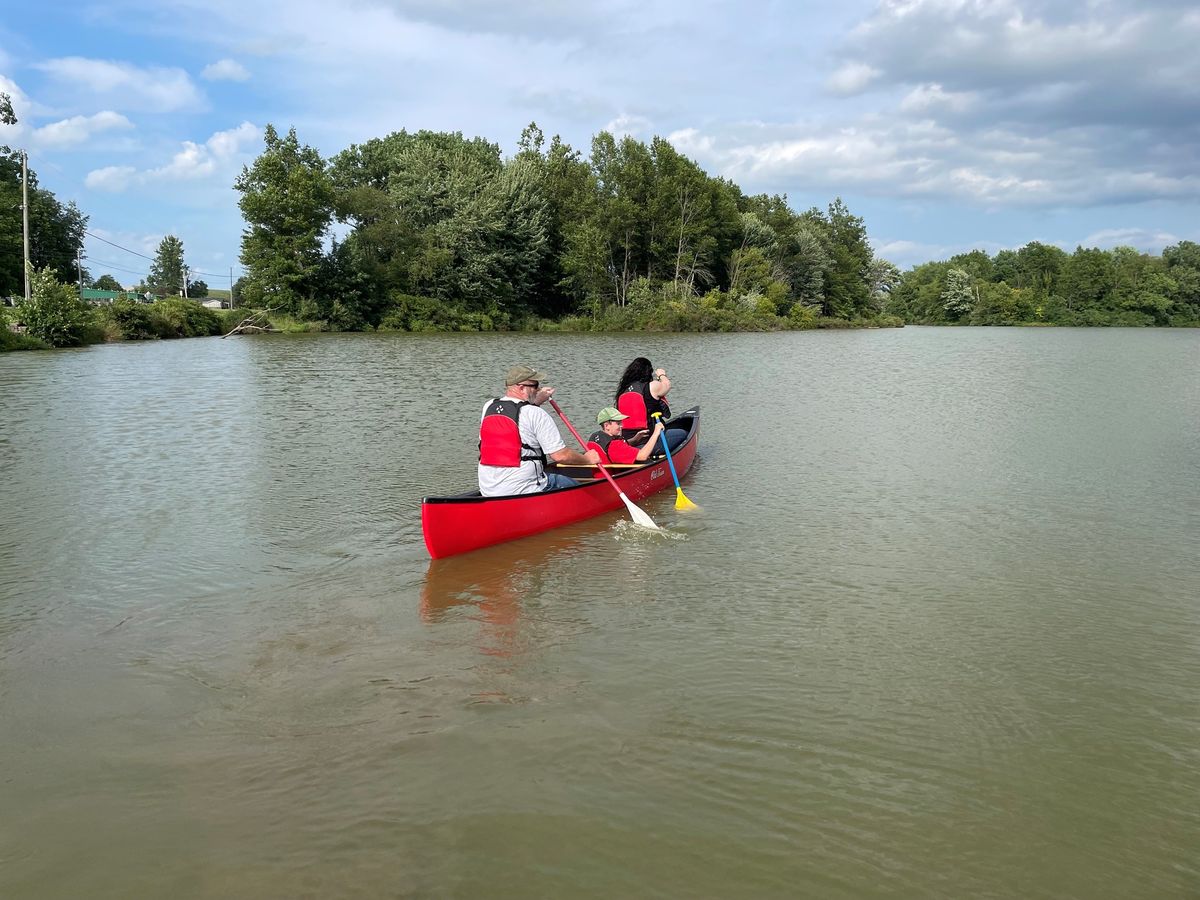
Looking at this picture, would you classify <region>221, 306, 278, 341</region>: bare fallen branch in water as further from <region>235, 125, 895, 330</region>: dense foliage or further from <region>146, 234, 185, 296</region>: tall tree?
<region>146, 234, 185, 296</region>: tall tree

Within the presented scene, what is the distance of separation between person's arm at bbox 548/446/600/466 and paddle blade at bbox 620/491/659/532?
0.47 metres

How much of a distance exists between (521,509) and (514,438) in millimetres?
646

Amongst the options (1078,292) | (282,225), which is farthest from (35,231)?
(1078,292)

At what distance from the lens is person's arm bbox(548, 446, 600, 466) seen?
812cm

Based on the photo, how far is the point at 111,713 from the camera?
14.5ft

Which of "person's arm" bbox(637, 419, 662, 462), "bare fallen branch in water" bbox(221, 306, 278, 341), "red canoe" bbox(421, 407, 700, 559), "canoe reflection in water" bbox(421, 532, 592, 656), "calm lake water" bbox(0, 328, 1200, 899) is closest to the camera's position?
"calm lake water" bbox(0, 328, 1200, 899)

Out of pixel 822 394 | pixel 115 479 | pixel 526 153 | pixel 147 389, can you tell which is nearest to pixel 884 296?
pixel 526 153

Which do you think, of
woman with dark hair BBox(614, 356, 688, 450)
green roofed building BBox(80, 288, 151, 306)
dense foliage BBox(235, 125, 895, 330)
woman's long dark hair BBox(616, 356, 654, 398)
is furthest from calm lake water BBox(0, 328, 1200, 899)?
dense foliage BBox(235, 125, 895, 330)

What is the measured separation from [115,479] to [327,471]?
7.79 ft

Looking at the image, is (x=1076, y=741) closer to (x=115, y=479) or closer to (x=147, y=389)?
(x=115, y=479)

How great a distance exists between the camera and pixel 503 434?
774 cm

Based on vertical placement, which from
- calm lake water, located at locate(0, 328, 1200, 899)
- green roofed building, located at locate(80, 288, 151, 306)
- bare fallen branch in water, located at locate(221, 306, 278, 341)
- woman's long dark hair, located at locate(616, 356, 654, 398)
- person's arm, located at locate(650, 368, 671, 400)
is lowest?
calm lake water, located at locate(0, 328, 1200, 899)

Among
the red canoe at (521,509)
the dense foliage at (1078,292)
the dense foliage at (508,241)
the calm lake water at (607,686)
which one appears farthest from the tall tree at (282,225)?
the dense foliage at (1078,292)

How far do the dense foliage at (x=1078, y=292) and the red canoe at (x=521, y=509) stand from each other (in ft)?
285
